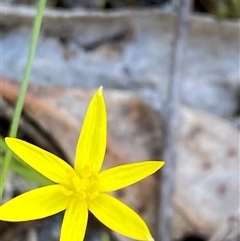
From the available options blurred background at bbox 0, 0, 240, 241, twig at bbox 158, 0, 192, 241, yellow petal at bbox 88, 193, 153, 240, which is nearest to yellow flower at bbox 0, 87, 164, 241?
yellow petal at bbox 88, 193, 153, 240

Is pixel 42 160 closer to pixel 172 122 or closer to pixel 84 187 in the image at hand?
pixel 84 187

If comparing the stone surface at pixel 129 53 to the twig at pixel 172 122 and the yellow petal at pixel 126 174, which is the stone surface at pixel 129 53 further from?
the yellow petal at pixel 126 174

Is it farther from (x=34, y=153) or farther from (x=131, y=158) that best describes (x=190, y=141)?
(x=34, y=153)

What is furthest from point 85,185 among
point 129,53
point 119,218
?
point 129,53

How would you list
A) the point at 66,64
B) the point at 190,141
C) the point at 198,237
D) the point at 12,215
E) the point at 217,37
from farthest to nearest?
the point at 217,37 < the point at 66,64 < the point at 190,141 < the point at 198,237 < the point at 12,215

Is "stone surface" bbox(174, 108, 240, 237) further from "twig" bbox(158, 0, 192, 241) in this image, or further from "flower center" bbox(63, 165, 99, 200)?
"flower center" bbox(63, 165, 99, 200)

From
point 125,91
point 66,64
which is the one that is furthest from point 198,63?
point 66,64
